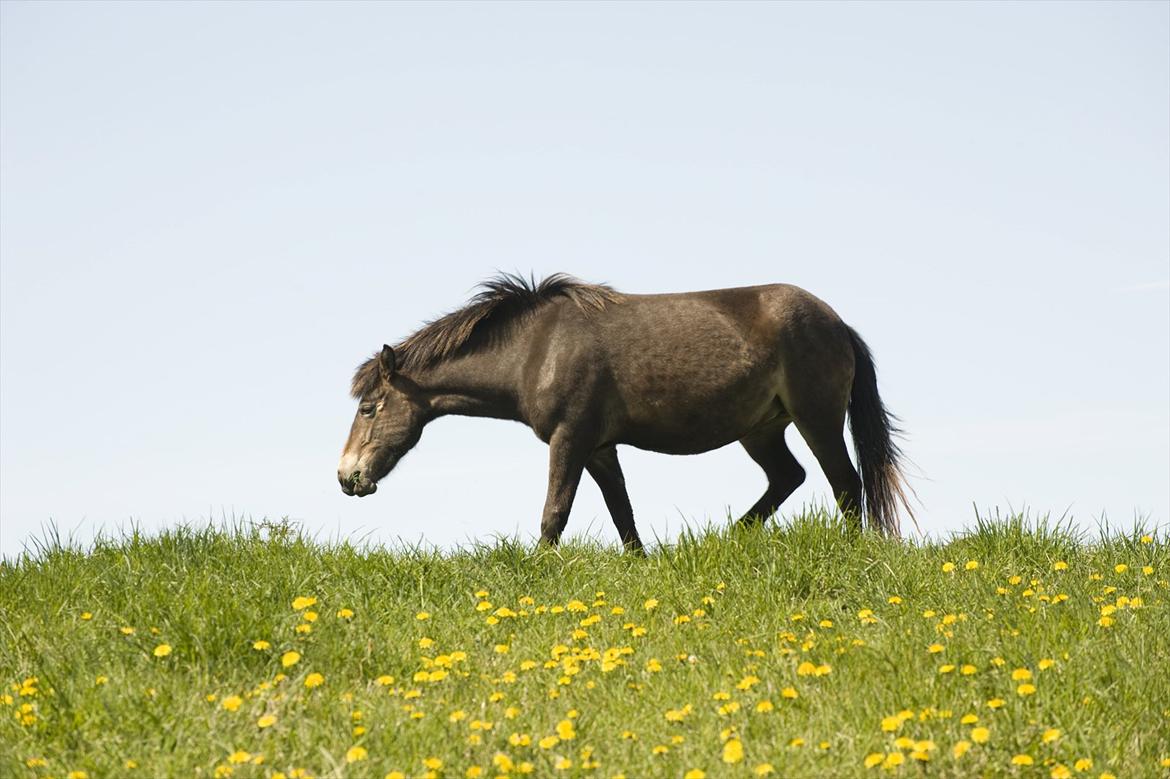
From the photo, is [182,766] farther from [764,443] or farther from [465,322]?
[764,443]

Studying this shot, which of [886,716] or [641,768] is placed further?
[886,716]

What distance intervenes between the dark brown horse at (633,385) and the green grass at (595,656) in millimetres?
1676

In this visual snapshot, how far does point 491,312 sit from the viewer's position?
10195 mm

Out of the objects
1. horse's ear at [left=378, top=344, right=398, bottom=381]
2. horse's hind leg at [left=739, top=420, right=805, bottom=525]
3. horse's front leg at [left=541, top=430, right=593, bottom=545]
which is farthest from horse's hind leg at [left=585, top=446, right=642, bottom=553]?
horse's ear at [left=378, top=344, right=398, bottom=381]

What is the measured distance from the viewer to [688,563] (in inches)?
287

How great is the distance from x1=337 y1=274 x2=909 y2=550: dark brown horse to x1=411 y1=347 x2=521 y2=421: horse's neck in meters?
0.01

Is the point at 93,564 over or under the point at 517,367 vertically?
under

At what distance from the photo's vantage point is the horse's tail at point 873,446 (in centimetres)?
1023

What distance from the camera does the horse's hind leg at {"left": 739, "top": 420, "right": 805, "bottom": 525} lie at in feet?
34.6

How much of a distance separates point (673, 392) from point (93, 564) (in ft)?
14.3

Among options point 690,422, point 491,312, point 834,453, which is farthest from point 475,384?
point 834,453

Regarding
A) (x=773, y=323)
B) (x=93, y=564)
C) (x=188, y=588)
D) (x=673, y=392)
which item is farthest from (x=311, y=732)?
(x=773, y=323)

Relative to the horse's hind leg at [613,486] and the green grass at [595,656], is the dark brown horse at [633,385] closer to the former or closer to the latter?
the horse's hind leg at [613,486]

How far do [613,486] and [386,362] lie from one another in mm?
2160
